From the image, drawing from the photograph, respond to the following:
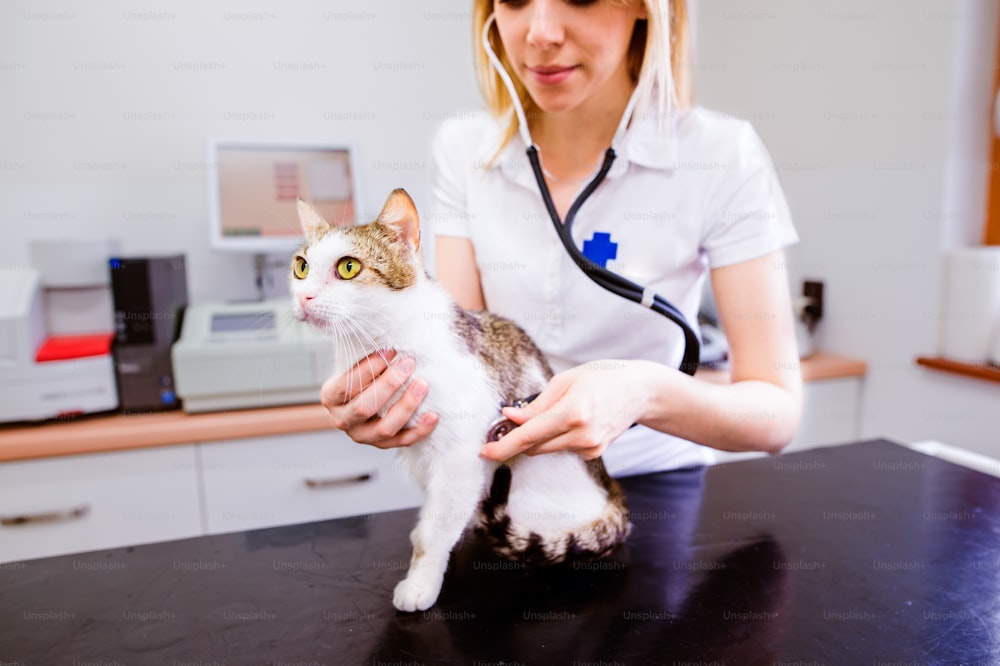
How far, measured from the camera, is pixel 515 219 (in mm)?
1066

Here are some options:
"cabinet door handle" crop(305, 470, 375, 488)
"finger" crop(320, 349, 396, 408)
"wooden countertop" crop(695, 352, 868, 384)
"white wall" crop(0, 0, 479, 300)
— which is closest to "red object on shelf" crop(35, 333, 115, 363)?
"white wall" crop(0, 0, 479, 300)

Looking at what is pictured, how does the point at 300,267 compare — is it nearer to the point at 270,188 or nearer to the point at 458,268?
the point at 458,268

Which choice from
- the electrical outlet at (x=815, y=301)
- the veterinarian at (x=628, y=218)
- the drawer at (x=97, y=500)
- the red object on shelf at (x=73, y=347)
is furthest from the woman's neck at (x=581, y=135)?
the electrical outlet at (x=815, y=301)

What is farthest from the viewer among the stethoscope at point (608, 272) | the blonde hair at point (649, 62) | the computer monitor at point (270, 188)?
the computer monitor at point (270, 188)

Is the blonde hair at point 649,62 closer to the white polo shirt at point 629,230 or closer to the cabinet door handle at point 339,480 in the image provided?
the white polo shirt at point 629,230

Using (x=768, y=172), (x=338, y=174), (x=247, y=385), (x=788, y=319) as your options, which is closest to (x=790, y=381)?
(x=788, y=319)

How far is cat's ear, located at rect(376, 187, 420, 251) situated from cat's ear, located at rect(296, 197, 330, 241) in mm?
67

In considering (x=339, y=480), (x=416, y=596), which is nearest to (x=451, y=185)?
(x=416, y=596)

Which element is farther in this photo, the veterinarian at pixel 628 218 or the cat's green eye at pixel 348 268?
the veterinarian at pixel 628 218

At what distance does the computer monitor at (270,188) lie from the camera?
5.85 ft

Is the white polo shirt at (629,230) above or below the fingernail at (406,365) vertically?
above

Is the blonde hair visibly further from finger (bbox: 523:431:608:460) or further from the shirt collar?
finger (bbox: 523:431:608:460)

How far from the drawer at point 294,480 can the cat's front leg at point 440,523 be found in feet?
2.80

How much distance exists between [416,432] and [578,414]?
0.17m
